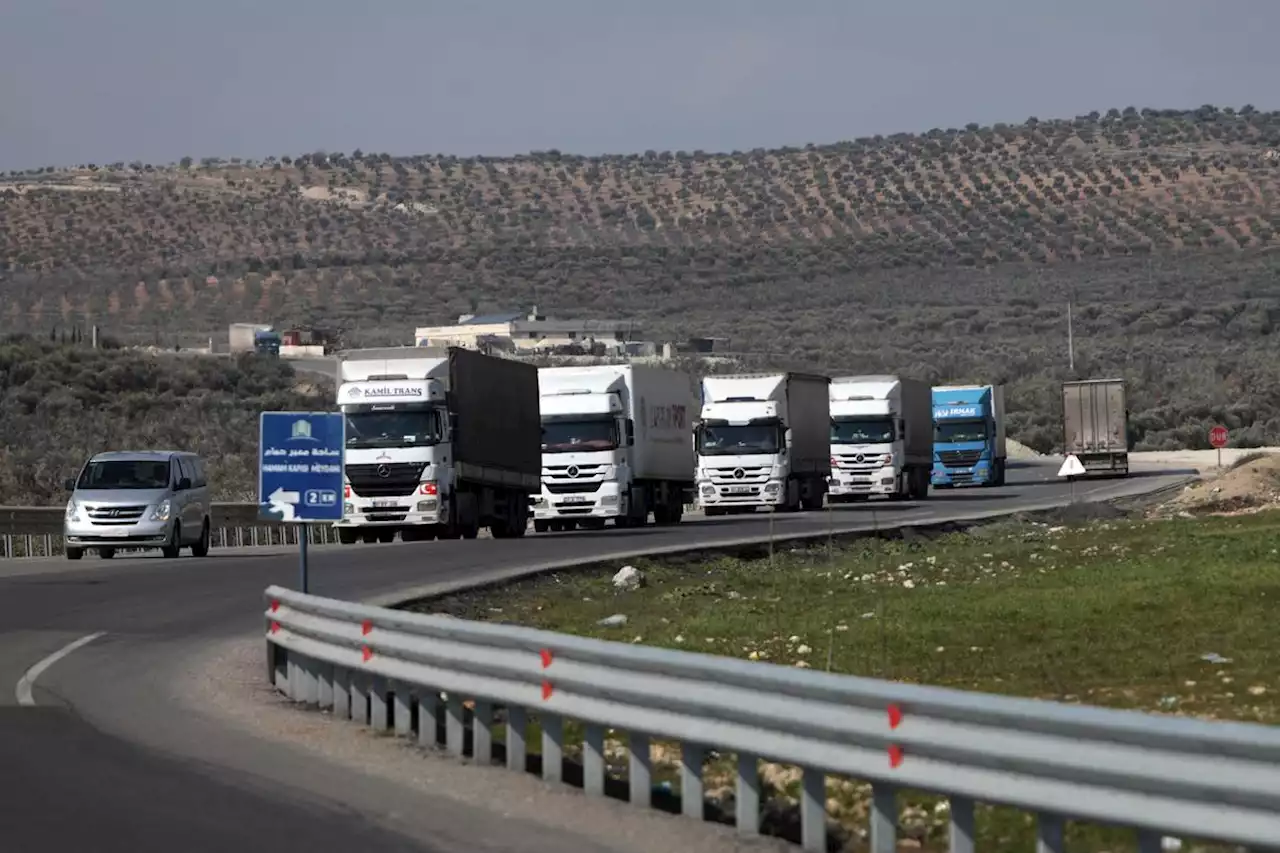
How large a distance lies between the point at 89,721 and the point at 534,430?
30.1m

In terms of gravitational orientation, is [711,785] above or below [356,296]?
below

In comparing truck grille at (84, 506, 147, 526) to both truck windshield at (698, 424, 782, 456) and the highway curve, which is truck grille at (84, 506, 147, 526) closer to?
the highway curve

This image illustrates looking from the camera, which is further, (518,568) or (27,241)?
(27,241)

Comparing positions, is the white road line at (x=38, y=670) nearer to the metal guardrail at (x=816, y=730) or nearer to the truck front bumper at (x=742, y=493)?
the metal guardrail at (x=816, y=730)

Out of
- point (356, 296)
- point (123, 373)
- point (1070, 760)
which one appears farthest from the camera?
point (356, 296)

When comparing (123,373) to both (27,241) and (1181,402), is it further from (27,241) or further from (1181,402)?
(27,241)

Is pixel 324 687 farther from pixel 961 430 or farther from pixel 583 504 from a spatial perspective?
pixel 961 430

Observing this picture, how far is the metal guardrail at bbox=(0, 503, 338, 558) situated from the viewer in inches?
1660

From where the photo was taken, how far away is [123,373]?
75062 millimetres

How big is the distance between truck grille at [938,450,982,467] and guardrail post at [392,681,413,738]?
2164 inches

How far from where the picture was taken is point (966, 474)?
225ft

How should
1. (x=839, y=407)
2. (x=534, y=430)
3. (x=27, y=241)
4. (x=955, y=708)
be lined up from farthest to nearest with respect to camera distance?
(x=27, y=241) → (x=839, y=407) → (x=534, y=430) → (x=955, y=708)

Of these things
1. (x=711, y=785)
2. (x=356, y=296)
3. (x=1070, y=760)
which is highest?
(x=356, y=296)

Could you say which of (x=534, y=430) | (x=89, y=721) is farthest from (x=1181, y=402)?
(x=89, y=721)
